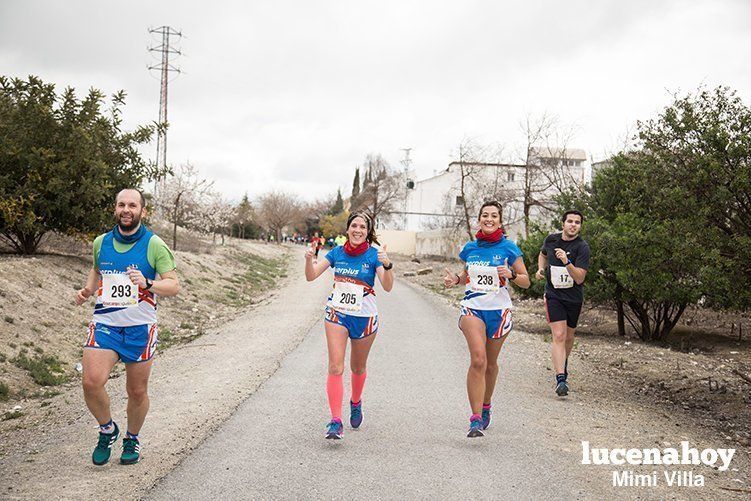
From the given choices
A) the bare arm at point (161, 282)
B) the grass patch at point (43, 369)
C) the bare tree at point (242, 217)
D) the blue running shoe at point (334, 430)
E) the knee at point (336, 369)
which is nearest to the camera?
the bare arm at point (161, 282)

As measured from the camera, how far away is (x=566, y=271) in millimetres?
8414

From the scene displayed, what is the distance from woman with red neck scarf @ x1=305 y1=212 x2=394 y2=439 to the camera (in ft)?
20.4

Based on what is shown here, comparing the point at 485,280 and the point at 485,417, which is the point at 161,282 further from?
the point at 485,417

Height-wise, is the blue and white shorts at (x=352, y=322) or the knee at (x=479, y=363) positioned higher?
the blue and white shorts at (x=352, y=322)

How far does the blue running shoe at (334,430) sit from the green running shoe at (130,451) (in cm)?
157

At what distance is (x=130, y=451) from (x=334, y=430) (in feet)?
5.49

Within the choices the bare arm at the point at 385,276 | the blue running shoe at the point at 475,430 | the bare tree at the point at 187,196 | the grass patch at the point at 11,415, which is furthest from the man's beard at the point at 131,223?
the bare tree at the point at 187,196

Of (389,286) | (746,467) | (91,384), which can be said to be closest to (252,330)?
(389,286)

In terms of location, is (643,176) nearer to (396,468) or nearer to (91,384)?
(396,468)

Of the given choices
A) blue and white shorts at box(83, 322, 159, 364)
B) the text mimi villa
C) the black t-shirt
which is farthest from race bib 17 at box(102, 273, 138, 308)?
the black t-shirt

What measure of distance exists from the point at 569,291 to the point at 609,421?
1885mm

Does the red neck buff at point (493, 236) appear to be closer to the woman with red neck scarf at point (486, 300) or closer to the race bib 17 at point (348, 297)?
the woman with red neck scarf at point (486, 300)

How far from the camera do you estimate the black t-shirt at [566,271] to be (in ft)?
27.5

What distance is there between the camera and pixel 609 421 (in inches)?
281
